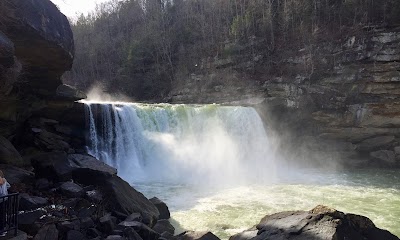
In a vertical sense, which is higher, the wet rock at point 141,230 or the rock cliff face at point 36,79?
the rock cliff face at point 36,79

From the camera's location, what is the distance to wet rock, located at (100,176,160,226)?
28.1 feet

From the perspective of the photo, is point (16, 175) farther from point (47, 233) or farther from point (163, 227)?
point (163, 227)

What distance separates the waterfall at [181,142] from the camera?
16.3 meters

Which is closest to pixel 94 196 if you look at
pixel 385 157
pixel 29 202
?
pixel 29 202

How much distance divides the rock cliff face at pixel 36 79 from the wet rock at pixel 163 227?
4401mm

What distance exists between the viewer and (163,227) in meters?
8.59

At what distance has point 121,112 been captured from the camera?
56.5ft

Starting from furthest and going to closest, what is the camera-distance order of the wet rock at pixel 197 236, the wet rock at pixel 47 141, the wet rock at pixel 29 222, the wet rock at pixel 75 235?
the wet rock at pixel 47 141, the wet rock at pixel 197 236, the wet rock at pixel 75 235, the wet rock at pixel 29 222

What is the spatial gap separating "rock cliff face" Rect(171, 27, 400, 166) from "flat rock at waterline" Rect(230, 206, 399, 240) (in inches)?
593

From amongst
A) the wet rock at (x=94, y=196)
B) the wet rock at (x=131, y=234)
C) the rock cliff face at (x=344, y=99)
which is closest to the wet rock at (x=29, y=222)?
the wet rock at (x=131, y=234)

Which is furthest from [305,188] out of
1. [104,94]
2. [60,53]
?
[104,94]

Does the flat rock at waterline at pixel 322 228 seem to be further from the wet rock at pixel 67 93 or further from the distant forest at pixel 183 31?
the distant forest at pixel 183 31

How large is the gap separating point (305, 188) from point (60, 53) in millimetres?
10675

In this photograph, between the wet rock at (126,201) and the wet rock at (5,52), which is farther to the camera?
the wet rock at (126,201)
